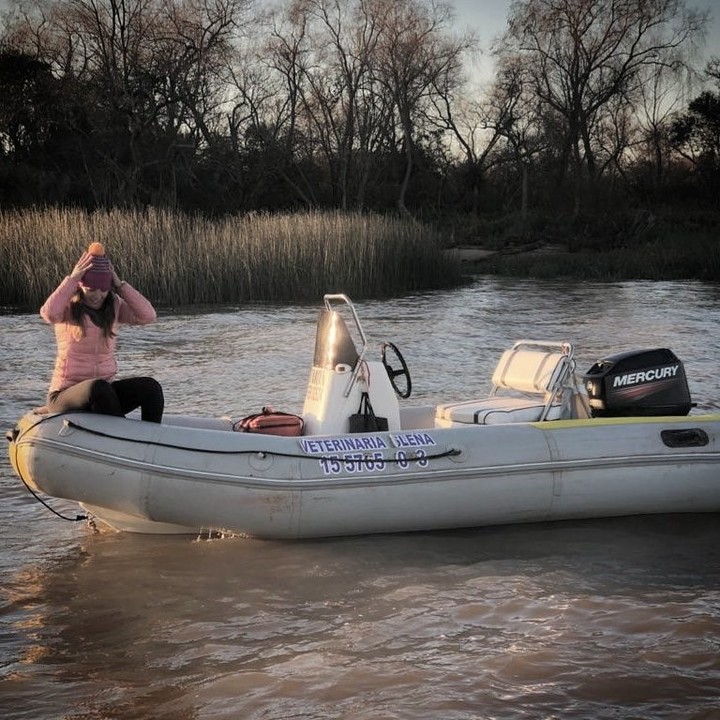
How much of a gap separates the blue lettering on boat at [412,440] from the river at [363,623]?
468mm

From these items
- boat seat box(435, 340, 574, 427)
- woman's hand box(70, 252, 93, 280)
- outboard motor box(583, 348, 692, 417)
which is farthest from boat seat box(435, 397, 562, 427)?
woman's hand box(70, 252, 93, 280)

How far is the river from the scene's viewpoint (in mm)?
3604

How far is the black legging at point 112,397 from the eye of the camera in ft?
16.6

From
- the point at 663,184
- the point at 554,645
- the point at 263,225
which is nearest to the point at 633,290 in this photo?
the point at 263,225

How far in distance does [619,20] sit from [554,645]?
32.8m

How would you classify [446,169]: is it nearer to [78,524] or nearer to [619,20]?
[619,20]

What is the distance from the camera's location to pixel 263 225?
17266 millimetres

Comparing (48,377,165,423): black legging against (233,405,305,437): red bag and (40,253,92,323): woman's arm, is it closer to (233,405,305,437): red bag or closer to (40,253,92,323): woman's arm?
(40,253,92,323): woman's arm

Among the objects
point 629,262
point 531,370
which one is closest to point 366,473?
point 531,370

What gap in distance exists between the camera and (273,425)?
5762 millimetres

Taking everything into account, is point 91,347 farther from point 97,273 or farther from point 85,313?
point 97,273

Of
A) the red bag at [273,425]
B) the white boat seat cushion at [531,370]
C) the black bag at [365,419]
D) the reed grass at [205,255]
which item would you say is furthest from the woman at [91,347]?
the reed grass at [205,255]

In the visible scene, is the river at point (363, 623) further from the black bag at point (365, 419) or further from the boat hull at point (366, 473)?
the black bag at point (365, 419)

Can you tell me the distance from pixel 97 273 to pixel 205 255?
470 inches
